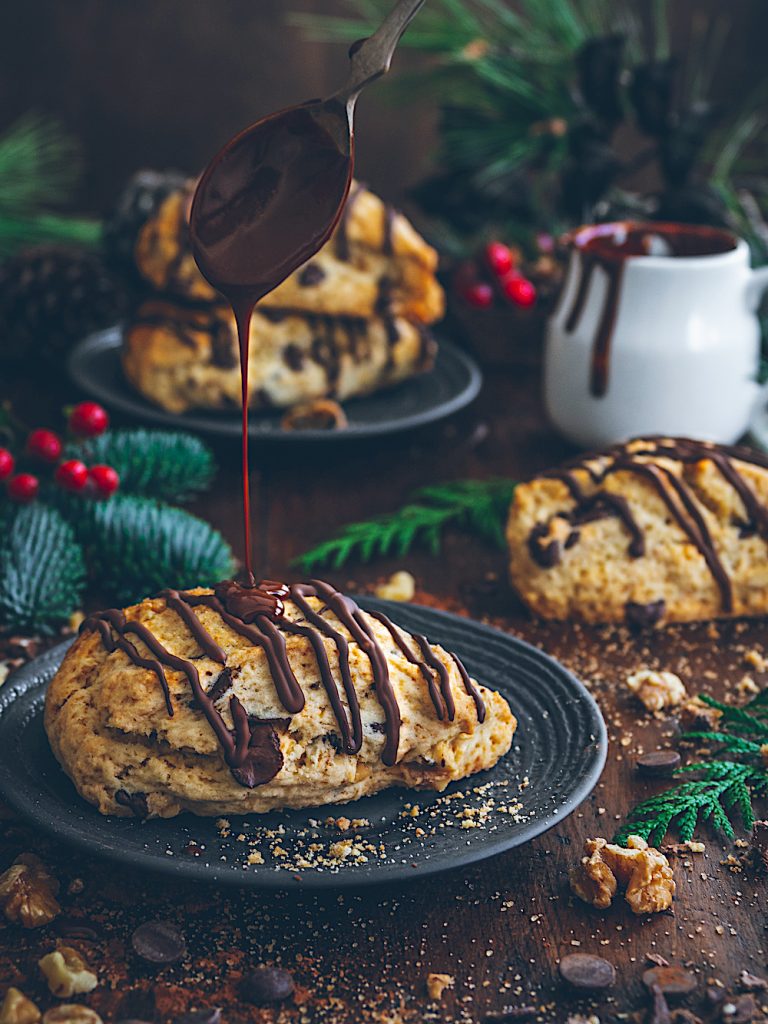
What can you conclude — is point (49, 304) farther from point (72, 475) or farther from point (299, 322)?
point (72, 475)

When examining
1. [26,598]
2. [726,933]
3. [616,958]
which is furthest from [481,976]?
[26,598]

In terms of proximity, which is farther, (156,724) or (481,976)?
(156,724)

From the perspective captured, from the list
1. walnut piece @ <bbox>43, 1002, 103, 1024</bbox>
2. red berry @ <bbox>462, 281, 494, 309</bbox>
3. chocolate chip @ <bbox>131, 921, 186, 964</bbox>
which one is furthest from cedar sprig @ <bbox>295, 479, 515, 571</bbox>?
walnut piece @ <bbox>43, 1002, 103, 1024</bbox>

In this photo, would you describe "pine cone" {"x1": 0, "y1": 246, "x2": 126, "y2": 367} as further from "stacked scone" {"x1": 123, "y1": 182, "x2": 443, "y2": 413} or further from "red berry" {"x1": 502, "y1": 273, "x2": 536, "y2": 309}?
"red berry" {"x1": 502, "y1": 273, "x2": 536, "y2": 309}

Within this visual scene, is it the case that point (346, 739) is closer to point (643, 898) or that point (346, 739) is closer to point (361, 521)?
point (643, 898)

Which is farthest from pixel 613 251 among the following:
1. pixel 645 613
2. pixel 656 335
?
pixel 645 613

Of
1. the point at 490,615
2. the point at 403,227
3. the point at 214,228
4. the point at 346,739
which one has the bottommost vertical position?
the point at 490,615

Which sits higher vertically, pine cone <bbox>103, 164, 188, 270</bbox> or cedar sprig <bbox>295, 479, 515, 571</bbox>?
pine cone <bbox>103, 164, 188, 270</bbox>
